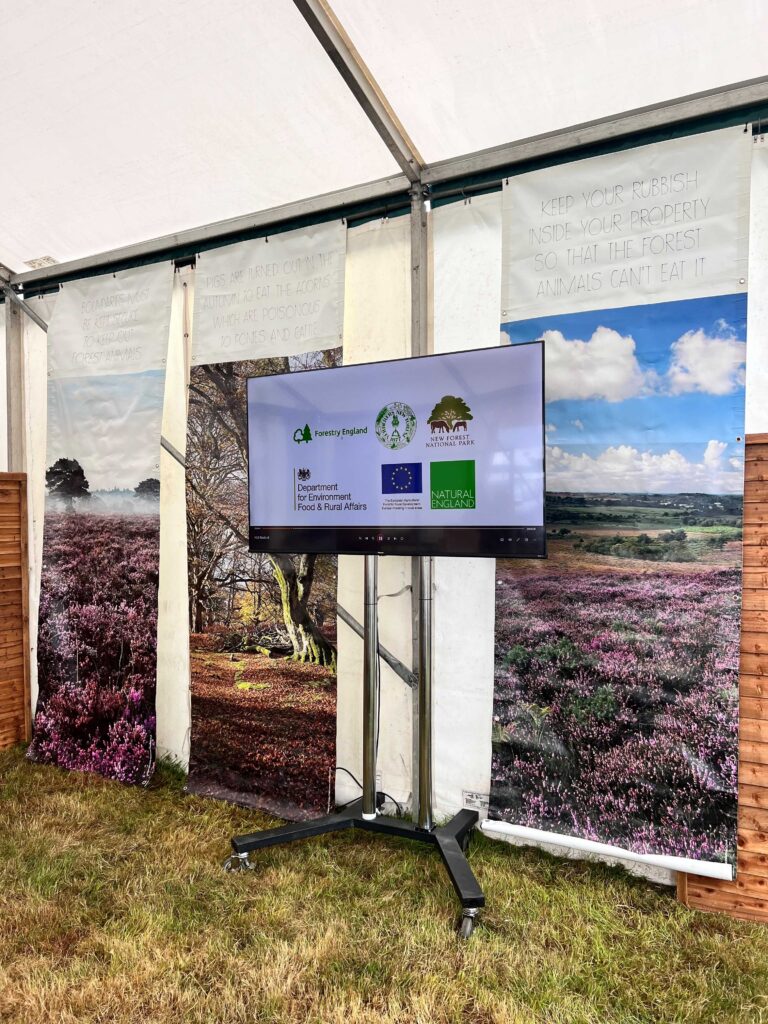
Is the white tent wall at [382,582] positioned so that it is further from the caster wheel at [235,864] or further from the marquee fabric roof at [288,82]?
the caster wheel at [235,864]

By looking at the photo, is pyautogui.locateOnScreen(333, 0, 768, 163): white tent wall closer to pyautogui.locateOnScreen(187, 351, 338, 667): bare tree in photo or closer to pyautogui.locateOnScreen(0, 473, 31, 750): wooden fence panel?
pyautogui.locateOnScreen(187, 351, 338, 667): bare tree in photo

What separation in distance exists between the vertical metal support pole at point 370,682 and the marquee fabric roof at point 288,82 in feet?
5.02

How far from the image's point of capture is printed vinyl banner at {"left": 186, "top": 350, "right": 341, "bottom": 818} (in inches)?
107

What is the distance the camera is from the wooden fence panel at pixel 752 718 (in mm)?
2014

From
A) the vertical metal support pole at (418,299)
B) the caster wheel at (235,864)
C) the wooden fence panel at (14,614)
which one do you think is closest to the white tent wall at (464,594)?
the vertical metal support pole at (418,299)

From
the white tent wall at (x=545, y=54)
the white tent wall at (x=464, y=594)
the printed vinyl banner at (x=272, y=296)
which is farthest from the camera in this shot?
Answer: the printed vinyl banner at (x=272, y=296)

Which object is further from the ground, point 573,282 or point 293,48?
point 293,48

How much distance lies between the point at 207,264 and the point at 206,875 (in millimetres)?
2485

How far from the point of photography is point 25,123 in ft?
8.35

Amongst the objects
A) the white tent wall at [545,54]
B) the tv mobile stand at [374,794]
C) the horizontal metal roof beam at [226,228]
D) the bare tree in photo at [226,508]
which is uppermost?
the white tent wall at [545,54]

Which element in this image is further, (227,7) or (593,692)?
(593,692)

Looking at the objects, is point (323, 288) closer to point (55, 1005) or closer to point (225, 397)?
point (225, 397)

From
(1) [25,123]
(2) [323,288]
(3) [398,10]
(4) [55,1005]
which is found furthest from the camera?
(2) [323,288]

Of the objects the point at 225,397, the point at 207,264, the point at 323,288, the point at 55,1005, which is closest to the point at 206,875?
the point at 55,1005
